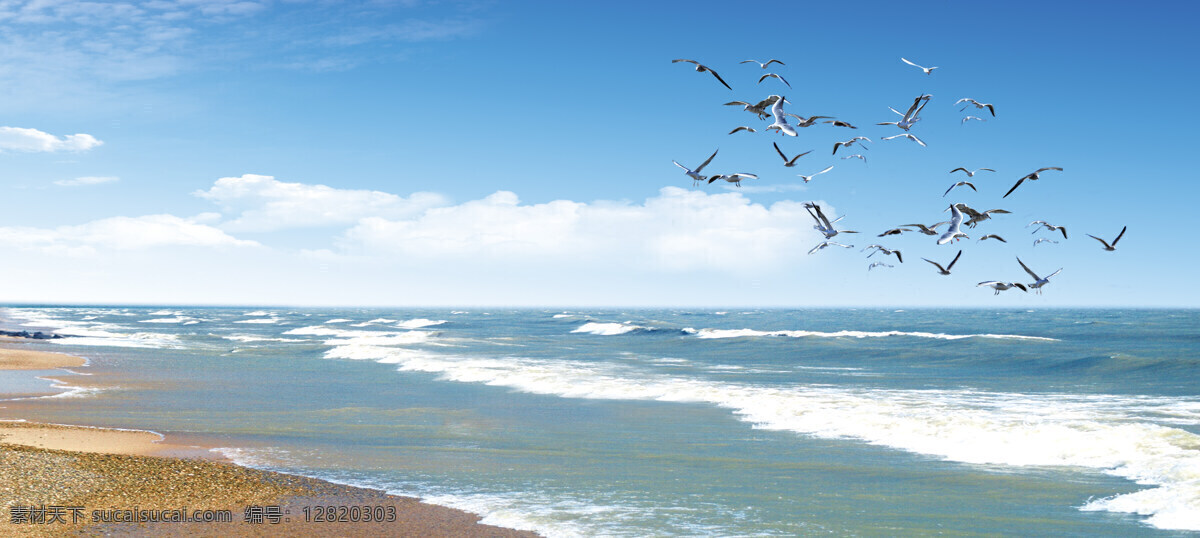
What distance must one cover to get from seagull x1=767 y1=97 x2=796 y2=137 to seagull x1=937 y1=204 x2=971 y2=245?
1446 mm

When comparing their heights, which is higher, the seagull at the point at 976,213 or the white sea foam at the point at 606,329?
the seagull at the point at 976,213

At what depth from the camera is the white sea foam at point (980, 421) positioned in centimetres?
1335

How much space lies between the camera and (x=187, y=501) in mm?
11125

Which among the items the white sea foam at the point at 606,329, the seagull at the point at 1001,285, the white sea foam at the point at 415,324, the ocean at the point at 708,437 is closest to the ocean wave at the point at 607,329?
the white sea foam at the point at 606,329

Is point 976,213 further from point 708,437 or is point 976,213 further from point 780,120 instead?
point 708,437

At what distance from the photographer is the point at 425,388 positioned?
2839cm

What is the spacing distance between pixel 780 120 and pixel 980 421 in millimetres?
14771

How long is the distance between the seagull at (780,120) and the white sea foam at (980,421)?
8140 millimetres

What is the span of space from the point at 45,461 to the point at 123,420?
7.29 m

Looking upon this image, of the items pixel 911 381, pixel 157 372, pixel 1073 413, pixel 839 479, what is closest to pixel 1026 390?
pixel 911 381

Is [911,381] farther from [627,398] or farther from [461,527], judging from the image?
[461,527]

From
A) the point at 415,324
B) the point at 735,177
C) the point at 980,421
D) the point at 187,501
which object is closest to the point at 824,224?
the point at 735,177

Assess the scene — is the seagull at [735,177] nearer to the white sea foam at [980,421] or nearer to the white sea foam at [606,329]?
the white sea foam at [980,421]

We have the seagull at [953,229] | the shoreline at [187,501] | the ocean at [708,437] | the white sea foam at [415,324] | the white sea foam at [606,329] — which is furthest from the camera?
the white sea foam at [415,324]
